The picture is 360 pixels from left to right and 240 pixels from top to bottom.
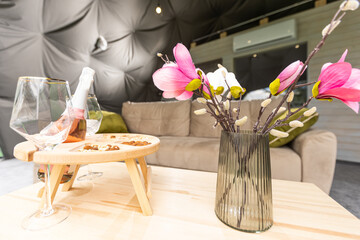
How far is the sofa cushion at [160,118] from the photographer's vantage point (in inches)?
78.7

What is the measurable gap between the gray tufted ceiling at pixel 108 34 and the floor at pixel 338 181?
85 cm

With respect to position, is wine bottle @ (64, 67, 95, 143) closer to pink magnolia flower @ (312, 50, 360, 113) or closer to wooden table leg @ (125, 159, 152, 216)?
wooden table leg @ (125, 159, 152, 216)

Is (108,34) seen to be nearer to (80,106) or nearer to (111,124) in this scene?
(111,124)

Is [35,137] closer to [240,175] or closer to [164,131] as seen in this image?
[240,175]

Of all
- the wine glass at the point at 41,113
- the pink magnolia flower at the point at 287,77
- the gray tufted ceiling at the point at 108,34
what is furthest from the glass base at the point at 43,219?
the gray tufted ceiling at the point at 108,34

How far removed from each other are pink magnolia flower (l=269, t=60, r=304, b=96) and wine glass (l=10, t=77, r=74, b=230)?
435mm

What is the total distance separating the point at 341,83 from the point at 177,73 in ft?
0.94

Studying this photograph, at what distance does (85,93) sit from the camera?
586mm

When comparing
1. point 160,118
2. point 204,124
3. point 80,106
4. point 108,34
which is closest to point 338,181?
point 204,124

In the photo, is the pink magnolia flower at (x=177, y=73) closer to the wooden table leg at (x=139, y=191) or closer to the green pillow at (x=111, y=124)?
the wooden table leg at (x=139, y=191)

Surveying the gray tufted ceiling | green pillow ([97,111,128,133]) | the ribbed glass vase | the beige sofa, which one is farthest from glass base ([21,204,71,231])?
the gray tufted ceiling

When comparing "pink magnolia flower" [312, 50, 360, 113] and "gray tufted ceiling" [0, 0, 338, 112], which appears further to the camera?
"gray tufted ceiling" [0, 0, 338, 112]

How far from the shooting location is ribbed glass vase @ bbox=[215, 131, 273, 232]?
36 cm

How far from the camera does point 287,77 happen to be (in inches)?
12.8
